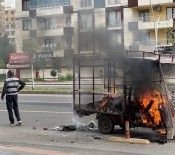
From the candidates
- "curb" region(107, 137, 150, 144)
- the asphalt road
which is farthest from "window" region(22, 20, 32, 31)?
"curb" region(107, 137, 150, 144)

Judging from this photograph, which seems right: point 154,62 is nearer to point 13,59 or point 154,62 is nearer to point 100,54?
point 100,54

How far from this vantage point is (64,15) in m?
13.8

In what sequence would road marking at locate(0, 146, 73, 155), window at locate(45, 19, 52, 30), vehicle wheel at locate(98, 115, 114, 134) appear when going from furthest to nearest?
1. window at locate(45, 19, 52, 30)
2. vehicle wheel at locate(98, 115, 114, 134)
3. road marking at locate(0, 146, 73, 155)

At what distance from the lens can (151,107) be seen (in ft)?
31.8

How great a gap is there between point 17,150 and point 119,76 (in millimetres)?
3091

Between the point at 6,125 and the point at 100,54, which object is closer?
the point at 100,54

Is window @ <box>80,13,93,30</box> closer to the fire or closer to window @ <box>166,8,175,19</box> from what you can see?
the fire

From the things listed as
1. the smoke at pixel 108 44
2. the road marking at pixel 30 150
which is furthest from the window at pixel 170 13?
the road marking at pixel 30 150

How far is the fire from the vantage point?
31.5ft

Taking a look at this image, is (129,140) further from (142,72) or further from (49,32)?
(49,32)

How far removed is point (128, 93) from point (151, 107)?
0.62 m

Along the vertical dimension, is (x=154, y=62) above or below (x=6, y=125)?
above

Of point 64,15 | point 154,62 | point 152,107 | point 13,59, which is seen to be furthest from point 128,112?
point 13,59

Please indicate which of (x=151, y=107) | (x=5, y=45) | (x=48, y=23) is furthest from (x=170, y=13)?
(x=151, y=107)
